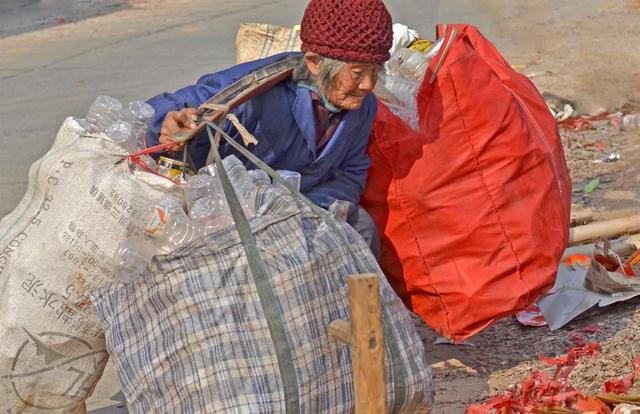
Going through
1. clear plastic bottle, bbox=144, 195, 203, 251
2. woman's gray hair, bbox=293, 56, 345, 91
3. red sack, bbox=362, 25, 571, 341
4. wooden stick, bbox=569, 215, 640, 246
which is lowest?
wooden stick, bbox=569, 215, 640, 246

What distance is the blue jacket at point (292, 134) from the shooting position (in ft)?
10.6

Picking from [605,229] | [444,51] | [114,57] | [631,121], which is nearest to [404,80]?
[444,51]

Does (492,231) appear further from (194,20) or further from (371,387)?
(194,20)

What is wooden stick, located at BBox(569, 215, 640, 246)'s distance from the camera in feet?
15.8

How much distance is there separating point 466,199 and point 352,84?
24.4 inches

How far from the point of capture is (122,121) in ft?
10.8

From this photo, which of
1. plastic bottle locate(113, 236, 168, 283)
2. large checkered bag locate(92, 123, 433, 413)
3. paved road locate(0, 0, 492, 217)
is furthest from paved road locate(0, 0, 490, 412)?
large checkered bag locate(92, 123, 433, 413)

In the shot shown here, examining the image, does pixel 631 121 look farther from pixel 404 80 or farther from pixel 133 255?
pixel 133 255

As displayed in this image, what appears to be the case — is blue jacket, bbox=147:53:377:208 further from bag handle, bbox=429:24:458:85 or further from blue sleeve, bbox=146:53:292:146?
bag handle, bbox=429:24:458:85

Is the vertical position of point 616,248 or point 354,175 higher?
point 354,175

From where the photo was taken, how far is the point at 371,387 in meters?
2.10

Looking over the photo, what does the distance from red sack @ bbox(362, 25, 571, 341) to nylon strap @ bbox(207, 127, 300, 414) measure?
1.06 m

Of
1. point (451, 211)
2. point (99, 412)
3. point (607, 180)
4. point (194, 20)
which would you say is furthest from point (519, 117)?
point (194, 20)

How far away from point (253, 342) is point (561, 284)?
6.43ft
